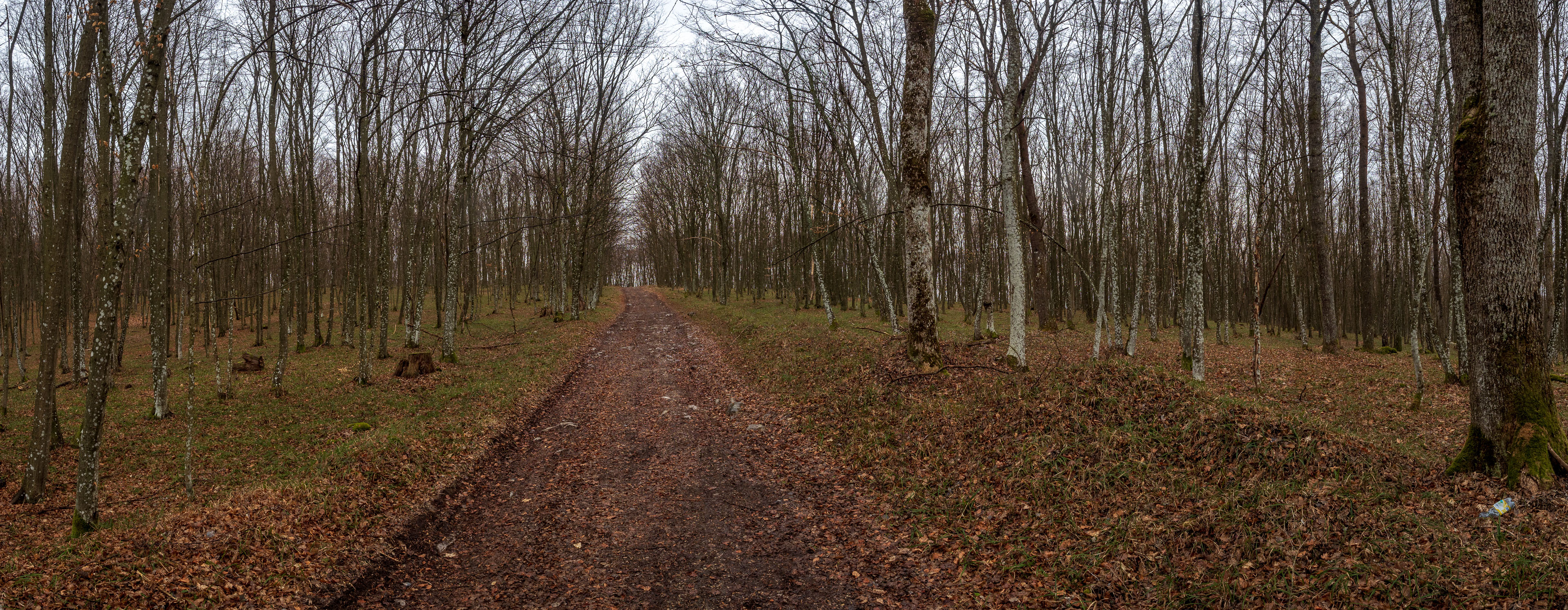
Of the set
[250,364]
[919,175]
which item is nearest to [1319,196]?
[919,175]

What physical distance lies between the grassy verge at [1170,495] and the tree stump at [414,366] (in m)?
8.70

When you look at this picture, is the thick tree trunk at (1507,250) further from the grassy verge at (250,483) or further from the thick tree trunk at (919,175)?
the grassy verge at (250,483)

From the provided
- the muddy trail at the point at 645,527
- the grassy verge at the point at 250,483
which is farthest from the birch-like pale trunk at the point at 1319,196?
the grassy verge at the point at 250,483

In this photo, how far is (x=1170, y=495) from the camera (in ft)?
18.0

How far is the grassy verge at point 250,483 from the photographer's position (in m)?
4.40

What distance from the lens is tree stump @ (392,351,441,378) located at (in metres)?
13.8

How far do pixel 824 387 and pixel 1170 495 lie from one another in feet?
19.8

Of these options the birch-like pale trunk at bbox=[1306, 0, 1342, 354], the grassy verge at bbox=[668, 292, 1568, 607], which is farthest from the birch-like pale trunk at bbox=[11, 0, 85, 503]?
the birch-like pale trunk at bbox=[1306, 0, 1342, 354]

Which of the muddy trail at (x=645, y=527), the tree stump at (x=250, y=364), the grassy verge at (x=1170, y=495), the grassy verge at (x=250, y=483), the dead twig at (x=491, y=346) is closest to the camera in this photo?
the grassy verge at (x=1170, y=495)

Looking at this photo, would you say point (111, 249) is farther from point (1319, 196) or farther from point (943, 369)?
point (1319, 196)

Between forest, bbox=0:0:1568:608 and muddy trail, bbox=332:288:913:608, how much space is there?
0.05m

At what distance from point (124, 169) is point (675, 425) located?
650 centimetres

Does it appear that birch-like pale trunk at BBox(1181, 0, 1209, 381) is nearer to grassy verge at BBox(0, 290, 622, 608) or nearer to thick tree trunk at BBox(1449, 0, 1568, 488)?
thick tree trunk at BBox(1449, 0, 1568, 488)

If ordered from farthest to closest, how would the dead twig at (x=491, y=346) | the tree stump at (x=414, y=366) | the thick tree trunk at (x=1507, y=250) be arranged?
the dead twig at (x=491, y=346) < the tree stump at (x=414, y=366) < the thick tree trunk at (x=1507, y=250)
